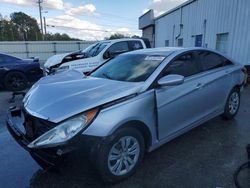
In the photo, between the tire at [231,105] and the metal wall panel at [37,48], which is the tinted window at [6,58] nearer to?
the tire at [231,105]

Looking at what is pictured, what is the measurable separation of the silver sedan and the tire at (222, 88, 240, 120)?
54 centimetres

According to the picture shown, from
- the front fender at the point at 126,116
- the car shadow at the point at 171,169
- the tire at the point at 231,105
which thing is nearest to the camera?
the front fender at the point at 126,116

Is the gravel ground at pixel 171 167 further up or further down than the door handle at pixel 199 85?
further down

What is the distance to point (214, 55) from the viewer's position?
4.14 metres

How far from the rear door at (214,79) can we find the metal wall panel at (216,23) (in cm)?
611

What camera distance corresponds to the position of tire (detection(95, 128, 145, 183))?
93.7 inches

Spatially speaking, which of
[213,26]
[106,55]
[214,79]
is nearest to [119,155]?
[214,79]

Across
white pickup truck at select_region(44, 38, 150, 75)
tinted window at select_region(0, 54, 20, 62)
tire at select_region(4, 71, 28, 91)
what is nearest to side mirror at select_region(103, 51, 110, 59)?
white pickup truck at select_region(44, 38, 150, 75)

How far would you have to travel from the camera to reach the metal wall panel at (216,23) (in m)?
9.29

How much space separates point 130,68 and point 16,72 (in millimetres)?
6339

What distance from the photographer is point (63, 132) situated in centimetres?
222

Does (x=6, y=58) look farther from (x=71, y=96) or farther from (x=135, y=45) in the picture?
(x=71, y=96)

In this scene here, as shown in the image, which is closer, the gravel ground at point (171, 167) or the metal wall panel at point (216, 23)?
the gravel ground at point (171, 167)

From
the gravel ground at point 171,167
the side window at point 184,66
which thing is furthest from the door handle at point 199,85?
the gravel ground at point 171,167
